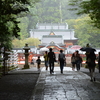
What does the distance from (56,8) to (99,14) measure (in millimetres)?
85634

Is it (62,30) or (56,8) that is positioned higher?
(56,8)

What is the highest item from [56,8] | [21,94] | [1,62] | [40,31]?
[56,8]

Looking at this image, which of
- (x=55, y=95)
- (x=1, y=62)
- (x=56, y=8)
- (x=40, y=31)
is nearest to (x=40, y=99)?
(x=55, y=95)

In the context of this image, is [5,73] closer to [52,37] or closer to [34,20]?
[52,37]

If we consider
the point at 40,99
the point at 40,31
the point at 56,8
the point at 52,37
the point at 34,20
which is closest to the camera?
the point at 40,99

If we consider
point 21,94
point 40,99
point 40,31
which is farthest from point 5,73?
point 40,31

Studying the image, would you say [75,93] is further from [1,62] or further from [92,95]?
[1,62]

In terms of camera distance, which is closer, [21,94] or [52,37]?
[21,94]

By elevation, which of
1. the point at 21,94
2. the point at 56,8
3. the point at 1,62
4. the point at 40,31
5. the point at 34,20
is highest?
the point at 56,8

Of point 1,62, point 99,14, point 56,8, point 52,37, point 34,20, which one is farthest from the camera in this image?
point 56,8

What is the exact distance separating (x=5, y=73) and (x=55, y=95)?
Result: 21.8 feet

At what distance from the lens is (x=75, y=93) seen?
6.28 metres

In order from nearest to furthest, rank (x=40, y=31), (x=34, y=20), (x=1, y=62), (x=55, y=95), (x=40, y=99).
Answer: (x=40, y=99)
(x=55, y=95)
(x=1, y=62)
(x=40, y=31)
(x=34, y=20)

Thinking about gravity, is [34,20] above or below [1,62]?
above
